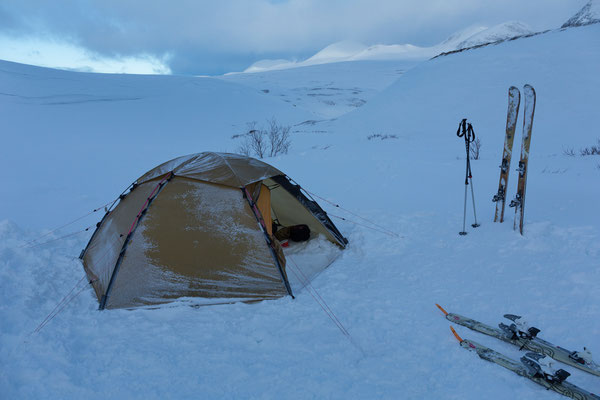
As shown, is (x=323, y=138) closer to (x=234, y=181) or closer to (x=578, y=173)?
(x=578, y=173)

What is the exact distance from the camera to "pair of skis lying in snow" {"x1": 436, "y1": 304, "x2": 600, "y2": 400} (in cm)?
241

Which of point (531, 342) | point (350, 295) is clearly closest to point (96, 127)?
point (350, 295)

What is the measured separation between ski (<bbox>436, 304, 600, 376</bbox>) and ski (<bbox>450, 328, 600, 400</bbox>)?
0.20 metres

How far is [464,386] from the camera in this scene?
8.55 feet

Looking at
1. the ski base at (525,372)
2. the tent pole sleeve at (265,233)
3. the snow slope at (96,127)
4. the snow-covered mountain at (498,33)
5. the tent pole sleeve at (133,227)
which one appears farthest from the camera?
the snow-covered mountain at (498,33)

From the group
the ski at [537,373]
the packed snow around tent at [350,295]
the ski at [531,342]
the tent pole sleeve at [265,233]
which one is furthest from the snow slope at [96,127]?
the ski at [537,373]

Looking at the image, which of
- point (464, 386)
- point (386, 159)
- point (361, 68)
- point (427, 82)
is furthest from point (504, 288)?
point (361, 68)

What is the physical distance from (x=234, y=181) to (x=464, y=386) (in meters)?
3.29

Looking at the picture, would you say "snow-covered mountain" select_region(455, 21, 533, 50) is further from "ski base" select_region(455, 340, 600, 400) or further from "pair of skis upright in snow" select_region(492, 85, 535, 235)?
"ski base" select_region(455, 340, 600, 400)

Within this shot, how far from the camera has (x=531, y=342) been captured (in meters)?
2.87

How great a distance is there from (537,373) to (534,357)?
11 centimetres

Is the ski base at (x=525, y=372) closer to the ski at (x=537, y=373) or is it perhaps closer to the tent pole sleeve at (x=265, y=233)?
the ski at (x=537, y=373)

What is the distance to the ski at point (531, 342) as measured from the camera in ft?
8.33

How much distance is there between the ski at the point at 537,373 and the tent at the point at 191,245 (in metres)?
2.13
